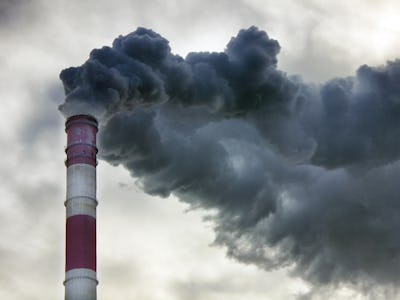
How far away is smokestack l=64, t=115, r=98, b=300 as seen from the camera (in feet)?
112

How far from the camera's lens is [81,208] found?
35406 mm

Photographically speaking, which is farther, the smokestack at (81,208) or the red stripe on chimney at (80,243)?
the red stripe on chimney at (80,243)

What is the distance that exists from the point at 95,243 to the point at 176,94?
10.2 meters

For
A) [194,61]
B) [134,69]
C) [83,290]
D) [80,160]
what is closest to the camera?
[83,290]

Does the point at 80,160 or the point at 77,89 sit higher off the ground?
the point at 77,89

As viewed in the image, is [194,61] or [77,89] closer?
[77,89]

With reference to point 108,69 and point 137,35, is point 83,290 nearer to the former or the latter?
point 108,69

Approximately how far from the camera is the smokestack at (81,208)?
3416 centimetres

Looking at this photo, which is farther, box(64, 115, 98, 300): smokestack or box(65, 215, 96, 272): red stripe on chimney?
box(65, 215, 96, 272): red stripe on chimney

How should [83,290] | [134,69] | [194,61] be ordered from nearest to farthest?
[83,290]
[134,69]
[194,61]

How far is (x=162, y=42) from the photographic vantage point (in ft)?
132

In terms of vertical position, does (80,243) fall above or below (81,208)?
below

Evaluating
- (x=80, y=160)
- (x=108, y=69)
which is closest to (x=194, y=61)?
(x=108, y=69)

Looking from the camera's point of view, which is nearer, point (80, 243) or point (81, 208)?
point (80, 243)
